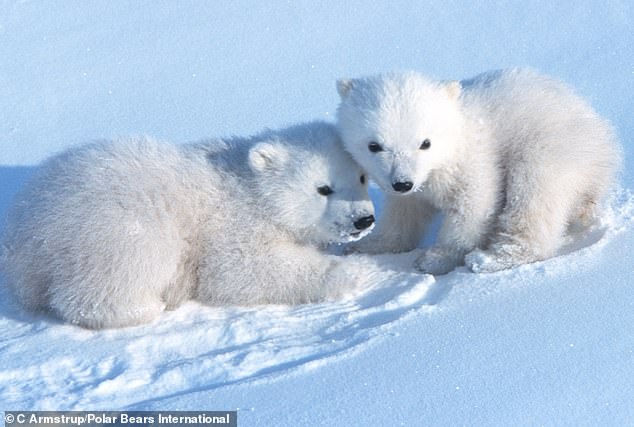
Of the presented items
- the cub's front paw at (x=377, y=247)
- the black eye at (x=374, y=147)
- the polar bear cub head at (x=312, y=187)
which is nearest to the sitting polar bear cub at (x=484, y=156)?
the black eye at (x=374, y=147)

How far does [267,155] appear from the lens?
4691mm

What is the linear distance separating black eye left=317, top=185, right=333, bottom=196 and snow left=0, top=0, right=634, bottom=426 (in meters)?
0.55

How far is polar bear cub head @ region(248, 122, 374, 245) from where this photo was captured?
4.66 meters

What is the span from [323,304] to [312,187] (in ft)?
1.93

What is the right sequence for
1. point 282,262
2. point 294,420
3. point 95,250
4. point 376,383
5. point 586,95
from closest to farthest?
point 294,420 < point 376,383 < point 95,250 < point 282,262 < point 586,95

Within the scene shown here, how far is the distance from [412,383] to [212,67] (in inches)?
152

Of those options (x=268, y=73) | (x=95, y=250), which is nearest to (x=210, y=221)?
(x=95, y=250)

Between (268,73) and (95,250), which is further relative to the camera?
(268,73)

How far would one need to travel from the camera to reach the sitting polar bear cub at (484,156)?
4484 mm

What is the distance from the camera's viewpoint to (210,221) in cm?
467

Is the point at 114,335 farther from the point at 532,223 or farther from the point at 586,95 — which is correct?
the point at 586,95

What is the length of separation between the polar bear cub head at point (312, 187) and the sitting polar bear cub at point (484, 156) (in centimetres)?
15

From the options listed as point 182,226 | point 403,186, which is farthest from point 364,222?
point 182,226

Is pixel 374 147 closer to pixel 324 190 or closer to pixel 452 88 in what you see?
pixel 324 190
